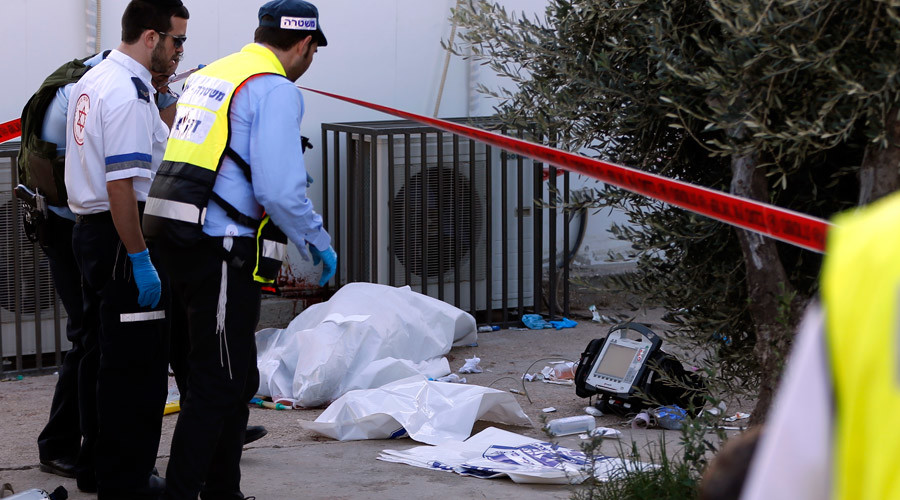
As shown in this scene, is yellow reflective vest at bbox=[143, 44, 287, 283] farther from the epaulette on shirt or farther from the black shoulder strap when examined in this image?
the epaulette on shirt

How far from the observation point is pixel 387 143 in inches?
297

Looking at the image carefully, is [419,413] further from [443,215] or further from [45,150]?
[443,215]

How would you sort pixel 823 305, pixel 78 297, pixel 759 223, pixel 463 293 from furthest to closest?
pixel 463 293 < pixel 78 297 < pixel 759 223 < pixel 823 305

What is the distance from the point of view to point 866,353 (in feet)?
2.73

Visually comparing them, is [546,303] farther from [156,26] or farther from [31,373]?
[156,26]

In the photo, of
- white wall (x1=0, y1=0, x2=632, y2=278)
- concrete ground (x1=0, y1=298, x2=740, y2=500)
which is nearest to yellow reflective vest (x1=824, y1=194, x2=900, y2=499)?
concrete ground (x1=0, y1=298, x2=740, y2=500)

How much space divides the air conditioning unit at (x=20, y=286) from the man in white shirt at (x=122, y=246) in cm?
264

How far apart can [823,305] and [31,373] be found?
6.41 meters

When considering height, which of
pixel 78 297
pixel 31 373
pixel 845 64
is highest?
pixel 845 64

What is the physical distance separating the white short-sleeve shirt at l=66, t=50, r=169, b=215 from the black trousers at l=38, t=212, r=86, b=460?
0.41m

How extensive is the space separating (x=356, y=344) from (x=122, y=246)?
233 cm

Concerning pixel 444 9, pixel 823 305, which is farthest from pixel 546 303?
pixel 823 305

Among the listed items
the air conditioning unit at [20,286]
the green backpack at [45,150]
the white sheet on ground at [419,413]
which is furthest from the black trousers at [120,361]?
the air conditioning unit at [20,286]

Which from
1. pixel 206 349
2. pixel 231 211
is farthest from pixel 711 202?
pixel 206 349
